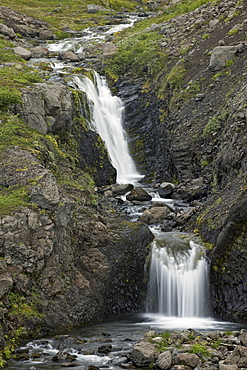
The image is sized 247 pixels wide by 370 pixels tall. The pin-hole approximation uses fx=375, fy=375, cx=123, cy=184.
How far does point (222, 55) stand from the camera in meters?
23.5

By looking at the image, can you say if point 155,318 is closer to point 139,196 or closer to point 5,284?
point 5,284

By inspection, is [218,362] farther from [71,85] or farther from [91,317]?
[71,85]

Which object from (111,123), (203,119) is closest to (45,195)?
(203,119)

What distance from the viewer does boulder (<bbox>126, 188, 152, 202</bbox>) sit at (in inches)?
728

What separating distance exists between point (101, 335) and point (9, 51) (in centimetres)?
2706

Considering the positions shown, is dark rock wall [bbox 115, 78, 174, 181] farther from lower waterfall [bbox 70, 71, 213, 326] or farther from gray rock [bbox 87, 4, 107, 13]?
gray rock [bbox 87, 4, 107, 13]

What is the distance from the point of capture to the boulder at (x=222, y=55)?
2315cm

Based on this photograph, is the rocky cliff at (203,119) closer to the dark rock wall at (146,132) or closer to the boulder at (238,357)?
the dark rock wall at (146,132)

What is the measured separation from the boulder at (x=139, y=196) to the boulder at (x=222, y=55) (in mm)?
10341

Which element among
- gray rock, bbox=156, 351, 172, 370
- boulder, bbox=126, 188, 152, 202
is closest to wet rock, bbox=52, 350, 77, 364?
gray rock, bbox=156, 351, 172, 370

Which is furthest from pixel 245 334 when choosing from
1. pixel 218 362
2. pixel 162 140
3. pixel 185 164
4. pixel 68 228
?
pixel 162 140

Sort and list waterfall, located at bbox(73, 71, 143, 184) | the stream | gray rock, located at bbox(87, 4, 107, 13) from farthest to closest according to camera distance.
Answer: gray rock, located at bbox(87, 4, 107, 13) < waterfall, located at bbox(73, 71, 143, 184) < the stream

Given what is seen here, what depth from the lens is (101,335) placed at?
9680 millimetres

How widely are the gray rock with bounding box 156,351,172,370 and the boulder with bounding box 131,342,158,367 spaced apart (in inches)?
8.0
